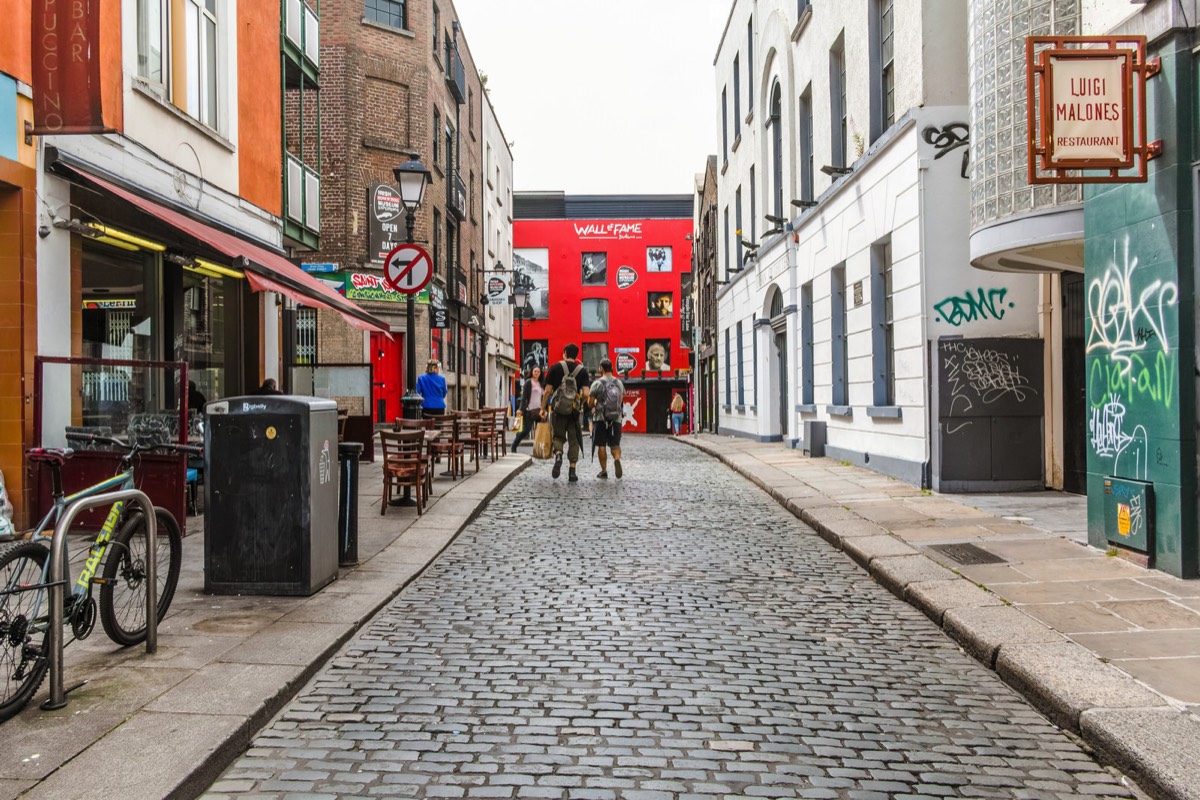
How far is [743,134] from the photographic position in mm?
25750

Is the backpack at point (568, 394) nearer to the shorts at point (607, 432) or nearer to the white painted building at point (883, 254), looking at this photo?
the shorts at point (607, 432)

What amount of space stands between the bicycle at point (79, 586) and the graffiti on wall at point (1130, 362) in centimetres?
591

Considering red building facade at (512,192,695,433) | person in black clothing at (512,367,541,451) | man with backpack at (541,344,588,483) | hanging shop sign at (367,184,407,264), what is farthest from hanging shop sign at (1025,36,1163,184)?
red building facade at (512,192,695,433)

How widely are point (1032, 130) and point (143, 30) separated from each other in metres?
8.44

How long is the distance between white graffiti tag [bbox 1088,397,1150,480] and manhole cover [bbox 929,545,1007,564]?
40.5 inches

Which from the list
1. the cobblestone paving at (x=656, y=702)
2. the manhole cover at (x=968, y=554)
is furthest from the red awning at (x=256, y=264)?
the manhole cover at (x=968, y=554)

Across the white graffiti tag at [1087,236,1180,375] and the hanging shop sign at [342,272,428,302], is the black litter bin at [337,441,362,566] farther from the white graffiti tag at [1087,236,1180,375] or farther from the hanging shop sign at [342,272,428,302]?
the hanging shop sign at [342,272,428,302]

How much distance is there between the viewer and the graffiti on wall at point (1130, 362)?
6258 mm

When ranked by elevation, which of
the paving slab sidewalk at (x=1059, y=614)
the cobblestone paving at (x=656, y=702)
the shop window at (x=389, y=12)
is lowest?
the cobblestone paving at (x=656, y=702)

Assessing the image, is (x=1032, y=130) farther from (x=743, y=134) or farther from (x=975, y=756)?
(x=743, y=134)

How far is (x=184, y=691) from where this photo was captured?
13.3ft

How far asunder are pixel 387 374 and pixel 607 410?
1135 cm

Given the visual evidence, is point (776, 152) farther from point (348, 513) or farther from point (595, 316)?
point (595, 316)

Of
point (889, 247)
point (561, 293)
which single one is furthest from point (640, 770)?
point (561, 293)
